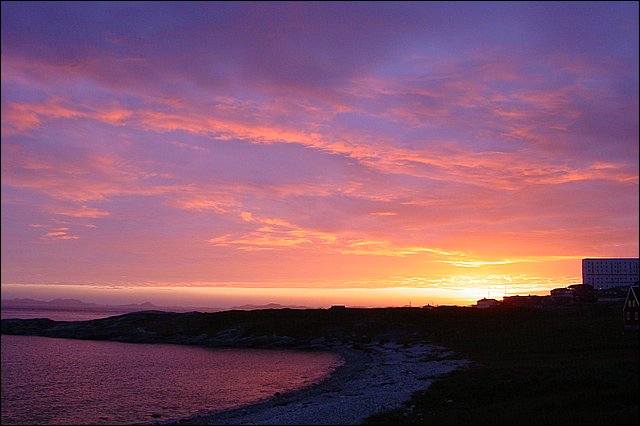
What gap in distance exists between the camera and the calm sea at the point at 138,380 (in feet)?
157

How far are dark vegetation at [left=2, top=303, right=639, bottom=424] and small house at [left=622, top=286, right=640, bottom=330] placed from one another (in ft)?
5.66

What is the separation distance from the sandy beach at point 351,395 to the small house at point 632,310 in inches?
927

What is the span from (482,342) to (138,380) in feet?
170

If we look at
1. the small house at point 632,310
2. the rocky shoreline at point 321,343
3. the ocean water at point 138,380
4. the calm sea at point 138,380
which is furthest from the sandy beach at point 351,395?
the small house at point 632,310

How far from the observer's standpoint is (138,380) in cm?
6775

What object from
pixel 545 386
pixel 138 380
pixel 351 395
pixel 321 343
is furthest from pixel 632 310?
pixel 138 380

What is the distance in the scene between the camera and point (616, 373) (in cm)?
3631

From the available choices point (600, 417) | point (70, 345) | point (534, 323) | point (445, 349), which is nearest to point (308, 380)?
point (445, 349)

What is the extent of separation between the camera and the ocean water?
47.8 metres

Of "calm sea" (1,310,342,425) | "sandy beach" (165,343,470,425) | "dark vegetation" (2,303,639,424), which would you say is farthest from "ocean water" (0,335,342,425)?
"dark vegetation" (2,303,639,424)

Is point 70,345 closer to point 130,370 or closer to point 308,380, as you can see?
point 130,370

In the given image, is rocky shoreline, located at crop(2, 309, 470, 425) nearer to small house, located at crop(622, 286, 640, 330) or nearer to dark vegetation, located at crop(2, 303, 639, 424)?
dark vegetation, located at crop(2, 303, 639, 424)

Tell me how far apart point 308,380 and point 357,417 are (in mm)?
28333

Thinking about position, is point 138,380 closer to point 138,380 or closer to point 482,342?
point 138,380
